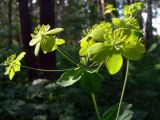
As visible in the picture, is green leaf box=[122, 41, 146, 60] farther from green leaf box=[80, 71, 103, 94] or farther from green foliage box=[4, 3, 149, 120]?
green leaf box=[80, 71, 103, 94]

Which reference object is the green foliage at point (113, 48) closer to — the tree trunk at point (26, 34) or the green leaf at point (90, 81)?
the green leaf at point (90, 81)

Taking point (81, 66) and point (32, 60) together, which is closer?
point (81, 66)

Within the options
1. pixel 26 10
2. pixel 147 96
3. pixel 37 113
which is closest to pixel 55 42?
pixel 37 113

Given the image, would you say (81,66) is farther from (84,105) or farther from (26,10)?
(26,10)

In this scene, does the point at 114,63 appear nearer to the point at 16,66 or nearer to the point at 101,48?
the point at 101,48

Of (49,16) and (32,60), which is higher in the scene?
(49,16)

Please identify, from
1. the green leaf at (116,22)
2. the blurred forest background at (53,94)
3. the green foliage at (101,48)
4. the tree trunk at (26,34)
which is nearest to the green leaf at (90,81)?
the green foliage at (101,48)

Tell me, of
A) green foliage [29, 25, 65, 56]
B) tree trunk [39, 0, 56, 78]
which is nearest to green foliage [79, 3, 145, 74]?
green foliage [29, 25, 65, 56]
